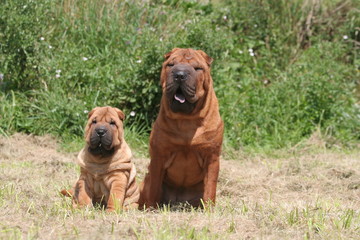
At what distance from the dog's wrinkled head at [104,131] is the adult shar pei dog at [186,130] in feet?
1.09

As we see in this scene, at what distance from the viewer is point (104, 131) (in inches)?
204

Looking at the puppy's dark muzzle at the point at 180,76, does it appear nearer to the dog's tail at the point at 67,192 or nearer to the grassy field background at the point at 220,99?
the grassy field background at the point at 220,99

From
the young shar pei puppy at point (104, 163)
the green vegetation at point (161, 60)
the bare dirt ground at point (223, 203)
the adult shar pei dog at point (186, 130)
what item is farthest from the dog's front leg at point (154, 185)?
the green vegetation at point (161, 60)

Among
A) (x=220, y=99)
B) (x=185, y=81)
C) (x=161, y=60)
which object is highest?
(x=185, y=81)

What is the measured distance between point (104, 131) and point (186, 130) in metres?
0.70

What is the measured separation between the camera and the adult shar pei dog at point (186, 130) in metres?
5.05

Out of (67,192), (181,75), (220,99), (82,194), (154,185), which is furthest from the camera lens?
(220,99)

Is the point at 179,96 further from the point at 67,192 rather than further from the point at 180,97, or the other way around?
the point at 67,192

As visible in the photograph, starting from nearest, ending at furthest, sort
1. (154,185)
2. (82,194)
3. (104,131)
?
(104,131)
(82,194)
(154,185)

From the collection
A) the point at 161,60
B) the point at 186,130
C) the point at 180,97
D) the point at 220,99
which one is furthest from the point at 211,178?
the point at 220,99

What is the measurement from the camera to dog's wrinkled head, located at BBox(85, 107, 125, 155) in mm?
5176

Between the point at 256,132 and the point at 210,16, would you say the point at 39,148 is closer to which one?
the point at 256,132

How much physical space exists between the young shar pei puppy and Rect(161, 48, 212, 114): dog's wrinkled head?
586 millimetres

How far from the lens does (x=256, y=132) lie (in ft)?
29.3
